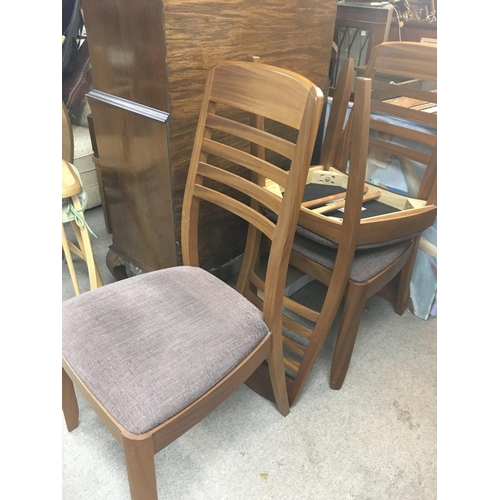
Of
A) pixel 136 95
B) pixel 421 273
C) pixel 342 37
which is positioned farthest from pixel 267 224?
pixel 342 37

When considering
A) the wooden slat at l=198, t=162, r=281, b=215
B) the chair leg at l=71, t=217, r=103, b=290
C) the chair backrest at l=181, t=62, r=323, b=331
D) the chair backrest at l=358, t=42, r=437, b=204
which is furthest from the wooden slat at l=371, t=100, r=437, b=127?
the chair leg at l=71, t=217, r=103, b=290

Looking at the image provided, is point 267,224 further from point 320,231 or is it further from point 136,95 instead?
point 136,95

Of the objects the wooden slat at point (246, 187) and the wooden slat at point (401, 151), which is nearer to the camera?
the wooden slat at point (246, 187)

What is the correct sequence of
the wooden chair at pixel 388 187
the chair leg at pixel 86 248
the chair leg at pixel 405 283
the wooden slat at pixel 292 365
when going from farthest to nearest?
the chair leg at pixel 405 283 < the chair leg at pixel 86 248 < the wooden slat at pixel 292 365 < the wooden chair at pixel 388 187

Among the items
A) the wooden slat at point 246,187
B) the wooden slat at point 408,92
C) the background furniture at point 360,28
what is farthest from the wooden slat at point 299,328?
the background furniture at point 360,28

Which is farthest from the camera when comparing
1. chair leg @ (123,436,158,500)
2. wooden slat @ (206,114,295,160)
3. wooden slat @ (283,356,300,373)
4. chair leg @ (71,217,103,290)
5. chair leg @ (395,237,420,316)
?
chair leg @ (395,237,420,316)

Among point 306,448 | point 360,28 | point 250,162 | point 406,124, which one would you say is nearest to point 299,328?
point 306,448

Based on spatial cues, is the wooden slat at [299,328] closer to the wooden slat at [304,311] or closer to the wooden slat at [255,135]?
the wooden slat at [304,311]

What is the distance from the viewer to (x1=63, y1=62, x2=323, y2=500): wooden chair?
0.79m

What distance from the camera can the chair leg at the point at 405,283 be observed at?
1.54 meters

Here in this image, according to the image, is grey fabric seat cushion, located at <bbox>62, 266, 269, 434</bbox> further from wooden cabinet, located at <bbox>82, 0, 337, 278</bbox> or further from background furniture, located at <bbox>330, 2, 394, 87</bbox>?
background furniture, located at <bbox>330, 2, 394, 87</bbox>

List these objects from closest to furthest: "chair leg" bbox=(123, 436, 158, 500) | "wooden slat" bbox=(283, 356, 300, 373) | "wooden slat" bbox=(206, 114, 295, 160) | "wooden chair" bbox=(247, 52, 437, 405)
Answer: "chair leg" bbox=(123, 436, 158, 500) < "wooden slat" bbox=(206, 114, 295, 160) < "wooden chair" bbox=(247, 52, 437, 405) < "wooden slat" bbox=(283, 356, 300, 373)

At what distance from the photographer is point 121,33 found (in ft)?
3.65

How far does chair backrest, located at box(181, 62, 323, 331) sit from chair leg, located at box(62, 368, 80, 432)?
45cm
